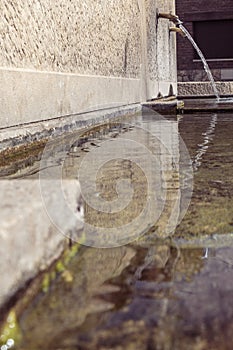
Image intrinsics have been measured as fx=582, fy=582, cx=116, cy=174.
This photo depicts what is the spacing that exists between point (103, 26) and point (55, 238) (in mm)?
3912

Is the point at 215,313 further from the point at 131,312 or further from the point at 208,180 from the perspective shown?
the point at 208,180

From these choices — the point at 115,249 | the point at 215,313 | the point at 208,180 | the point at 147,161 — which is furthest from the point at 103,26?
the point at 215,313

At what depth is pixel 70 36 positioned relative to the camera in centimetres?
357

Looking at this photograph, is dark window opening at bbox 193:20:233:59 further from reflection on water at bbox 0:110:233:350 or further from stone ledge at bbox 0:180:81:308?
stone ledge at bbox 0:180:81:308

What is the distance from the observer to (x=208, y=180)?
5.36ft

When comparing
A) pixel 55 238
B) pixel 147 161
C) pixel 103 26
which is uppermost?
pixel 103 26

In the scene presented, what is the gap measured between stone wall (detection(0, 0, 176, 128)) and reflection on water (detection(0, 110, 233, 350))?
1343 mm

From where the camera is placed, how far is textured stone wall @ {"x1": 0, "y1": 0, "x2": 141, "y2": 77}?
2555 mm

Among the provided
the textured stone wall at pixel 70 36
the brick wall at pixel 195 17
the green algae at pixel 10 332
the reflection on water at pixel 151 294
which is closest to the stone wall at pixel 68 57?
the textured stone wall at pixel 70 36

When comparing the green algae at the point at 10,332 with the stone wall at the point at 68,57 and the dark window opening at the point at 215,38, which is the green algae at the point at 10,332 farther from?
the dark window opening at the point at 215,38

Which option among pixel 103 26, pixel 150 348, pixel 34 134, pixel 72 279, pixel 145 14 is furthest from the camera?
pixel 145 14

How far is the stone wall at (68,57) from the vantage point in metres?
2.48

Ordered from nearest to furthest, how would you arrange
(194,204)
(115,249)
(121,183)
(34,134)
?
(115,249) < (194,204) < (121,183) < (34,134)

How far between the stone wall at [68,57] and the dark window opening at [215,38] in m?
10.8
